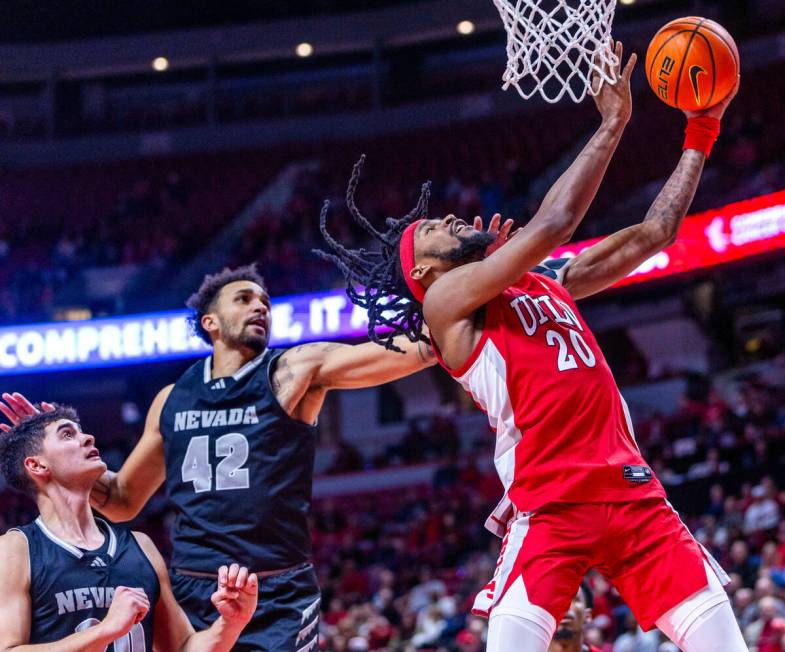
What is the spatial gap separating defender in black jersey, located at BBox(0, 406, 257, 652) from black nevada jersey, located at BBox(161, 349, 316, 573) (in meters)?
0.38

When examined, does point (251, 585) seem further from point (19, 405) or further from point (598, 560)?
point (19, 405)

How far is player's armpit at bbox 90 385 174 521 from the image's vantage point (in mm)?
4414

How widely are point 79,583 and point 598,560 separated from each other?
5.19 ft

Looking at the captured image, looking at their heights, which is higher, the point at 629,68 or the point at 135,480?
the point at 629,68

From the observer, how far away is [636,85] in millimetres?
18062

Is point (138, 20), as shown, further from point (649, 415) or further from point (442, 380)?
point (649, 415)

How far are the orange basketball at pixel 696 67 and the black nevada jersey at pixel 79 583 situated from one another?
90.0 inches

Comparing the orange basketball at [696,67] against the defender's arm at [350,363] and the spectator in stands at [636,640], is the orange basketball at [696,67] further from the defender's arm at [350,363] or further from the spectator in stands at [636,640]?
the spectator in stands at [636,640]

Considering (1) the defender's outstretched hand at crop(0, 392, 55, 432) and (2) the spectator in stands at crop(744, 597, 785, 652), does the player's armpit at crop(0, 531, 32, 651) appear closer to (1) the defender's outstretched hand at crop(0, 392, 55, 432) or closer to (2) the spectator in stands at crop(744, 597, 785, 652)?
(1) the defender's outstretched hand at crop(0, 392, 55, 432)

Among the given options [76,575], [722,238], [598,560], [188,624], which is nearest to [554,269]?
[598,560]

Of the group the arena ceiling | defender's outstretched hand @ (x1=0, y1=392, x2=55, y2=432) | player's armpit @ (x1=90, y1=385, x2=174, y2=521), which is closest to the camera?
defender's outstretched hand @ (x1=0, y1=392, x2=55, y2=432)

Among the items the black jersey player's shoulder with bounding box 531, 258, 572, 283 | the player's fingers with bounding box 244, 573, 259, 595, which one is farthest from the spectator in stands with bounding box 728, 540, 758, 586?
the player's fingers with bounding box 244, 573, 259, 595

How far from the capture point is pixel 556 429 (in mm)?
3207

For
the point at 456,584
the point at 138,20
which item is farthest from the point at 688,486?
the point at 138,20
